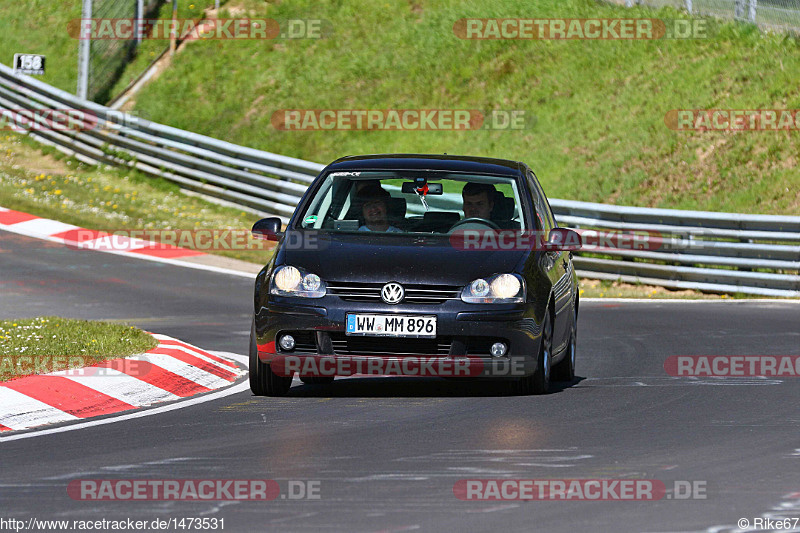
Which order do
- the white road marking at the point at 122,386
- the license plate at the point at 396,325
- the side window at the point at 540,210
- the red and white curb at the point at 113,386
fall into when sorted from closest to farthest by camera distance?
the red and white curb at the point at 113,386 < the license plate at the point at 396,325 < the white road marking at the point at 122,386 < the side window at the point at 540,210

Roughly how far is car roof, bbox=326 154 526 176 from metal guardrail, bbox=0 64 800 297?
882 centimetres

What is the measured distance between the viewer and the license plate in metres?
9.12

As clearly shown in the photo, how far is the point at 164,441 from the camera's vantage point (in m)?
7.74

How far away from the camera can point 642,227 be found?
19953 millimetres

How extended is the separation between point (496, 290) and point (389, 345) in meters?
0.75

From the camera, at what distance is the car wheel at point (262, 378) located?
9573 mm

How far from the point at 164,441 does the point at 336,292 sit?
1.85m
